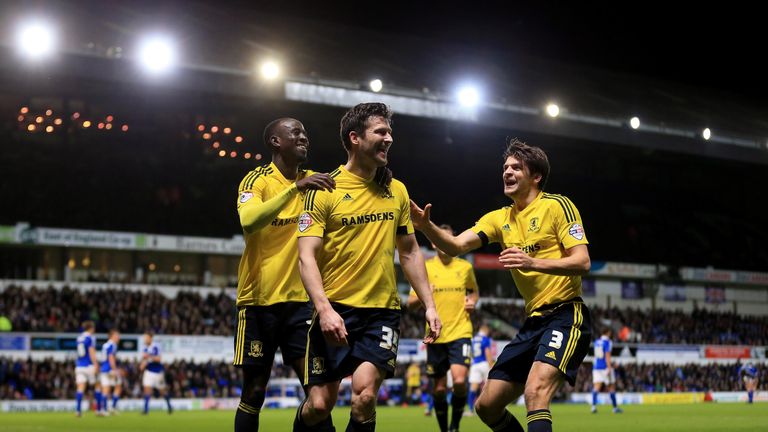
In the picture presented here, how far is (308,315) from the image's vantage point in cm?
709

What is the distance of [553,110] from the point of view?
128ft

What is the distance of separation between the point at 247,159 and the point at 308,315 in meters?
34.8

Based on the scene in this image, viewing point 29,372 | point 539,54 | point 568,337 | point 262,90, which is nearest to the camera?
point 568,337

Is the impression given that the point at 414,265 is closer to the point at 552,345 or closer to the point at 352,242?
the point at 352,242

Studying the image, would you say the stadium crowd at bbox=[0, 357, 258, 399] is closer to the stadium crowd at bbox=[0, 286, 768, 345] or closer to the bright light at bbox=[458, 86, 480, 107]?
the stadium crowd at bbox=[0, 286, 768, 345]

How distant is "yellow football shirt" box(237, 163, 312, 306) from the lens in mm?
7051

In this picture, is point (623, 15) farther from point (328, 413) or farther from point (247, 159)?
point (328, 413)

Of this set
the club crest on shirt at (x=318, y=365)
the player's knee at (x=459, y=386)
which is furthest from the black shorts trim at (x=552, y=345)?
the player's knee at (x=459, y=386)

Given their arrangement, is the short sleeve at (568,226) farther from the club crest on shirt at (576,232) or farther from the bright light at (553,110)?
the bright light at (553,110)

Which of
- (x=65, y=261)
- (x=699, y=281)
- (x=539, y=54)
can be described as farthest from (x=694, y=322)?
(x=65, y=261)

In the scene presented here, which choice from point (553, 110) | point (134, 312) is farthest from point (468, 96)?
point (134, 312)

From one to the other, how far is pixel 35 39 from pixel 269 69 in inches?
316

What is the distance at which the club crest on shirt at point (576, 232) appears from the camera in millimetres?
6777

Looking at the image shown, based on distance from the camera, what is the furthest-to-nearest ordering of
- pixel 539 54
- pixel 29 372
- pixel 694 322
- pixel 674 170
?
pixel 674 170, pixel 694 322, pixel 539 54, pixel 29 372
